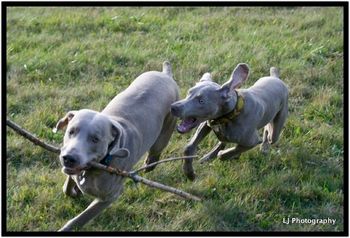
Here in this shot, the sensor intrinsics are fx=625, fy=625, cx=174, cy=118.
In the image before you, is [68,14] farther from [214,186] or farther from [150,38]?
[214,186]

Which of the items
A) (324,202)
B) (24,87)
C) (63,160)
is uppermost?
(63,160)

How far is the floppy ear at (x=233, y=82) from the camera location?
580 cm

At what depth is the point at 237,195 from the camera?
593 cm

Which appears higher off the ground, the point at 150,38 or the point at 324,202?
the point at 150,38

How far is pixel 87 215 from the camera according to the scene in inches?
205

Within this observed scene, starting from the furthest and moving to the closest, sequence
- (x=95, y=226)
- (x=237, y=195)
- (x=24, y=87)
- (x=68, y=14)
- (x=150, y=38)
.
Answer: (x=68, y=14), (x=150, y=38), (x=24, y=87), (x=237, y=195), (x=95, y=226)

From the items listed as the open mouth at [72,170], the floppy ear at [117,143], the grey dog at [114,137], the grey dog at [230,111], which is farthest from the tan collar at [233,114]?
the open mouth at [72,170]

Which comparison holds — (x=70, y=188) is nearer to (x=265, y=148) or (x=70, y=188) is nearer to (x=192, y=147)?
(x=192, y=147)

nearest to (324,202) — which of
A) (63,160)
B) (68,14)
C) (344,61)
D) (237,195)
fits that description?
(237,195)

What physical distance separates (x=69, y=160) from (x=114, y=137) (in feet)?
1.80

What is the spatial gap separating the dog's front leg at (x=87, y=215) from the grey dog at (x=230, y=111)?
1031 mm

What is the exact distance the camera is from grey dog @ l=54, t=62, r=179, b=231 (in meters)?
4.76

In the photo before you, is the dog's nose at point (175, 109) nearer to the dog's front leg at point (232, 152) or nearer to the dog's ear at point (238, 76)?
the dog's ear at point (238, 76)

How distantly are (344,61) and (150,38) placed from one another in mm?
2840
